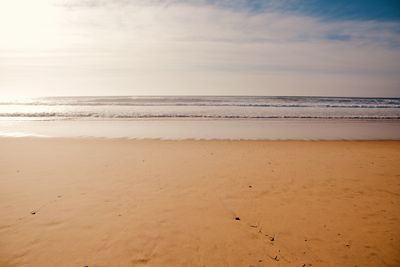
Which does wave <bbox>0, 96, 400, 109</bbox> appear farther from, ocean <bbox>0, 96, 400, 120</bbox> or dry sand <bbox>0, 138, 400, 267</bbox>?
dry sand <bbox>0, 138, 400, 267</bbox>

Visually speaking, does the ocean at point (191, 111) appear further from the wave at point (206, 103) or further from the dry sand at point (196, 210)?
the dry sand at point (196, 210)

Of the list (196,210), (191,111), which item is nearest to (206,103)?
(191,111)

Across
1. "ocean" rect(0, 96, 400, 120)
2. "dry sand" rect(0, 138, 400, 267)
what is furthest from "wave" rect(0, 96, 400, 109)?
"dry sand" rect(0, 138, 400, 267)

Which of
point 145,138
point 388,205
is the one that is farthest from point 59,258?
point 145,138

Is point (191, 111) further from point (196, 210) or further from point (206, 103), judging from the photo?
point (196, 210)

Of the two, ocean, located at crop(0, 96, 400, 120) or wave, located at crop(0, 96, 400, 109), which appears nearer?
ocean, located at crop(0, 96, 400, 120)

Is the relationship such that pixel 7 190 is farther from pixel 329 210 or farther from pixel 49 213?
pixel 329 210

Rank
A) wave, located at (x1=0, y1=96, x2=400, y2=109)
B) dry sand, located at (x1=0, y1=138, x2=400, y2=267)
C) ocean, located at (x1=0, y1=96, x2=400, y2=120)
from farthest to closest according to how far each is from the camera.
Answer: wave, located at (x1=0, y1=96, x2=400, y2=109), ocean, located at (x1=0, y1=96, x2=400, y2=120), dry sand, located at (x1=0, y1=138, x2=400, y2=267)

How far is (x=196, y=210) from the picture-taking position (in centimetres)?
528

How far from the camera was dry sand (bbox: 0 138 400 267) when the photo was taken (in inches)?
153

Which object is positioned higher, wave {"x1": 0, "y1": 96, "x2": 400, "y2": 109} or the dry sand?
wave {"x1": 0, "y1": 96, "x2": 400, "y2": 109}

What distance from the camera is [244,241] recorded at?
4215 mm

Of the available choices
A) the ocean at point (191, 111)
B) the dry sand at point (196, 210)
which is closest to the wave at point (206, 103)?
the ocean at point (191, 111)

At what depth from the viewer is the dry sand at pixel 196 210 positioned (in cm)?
389
